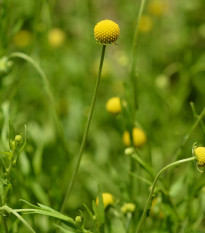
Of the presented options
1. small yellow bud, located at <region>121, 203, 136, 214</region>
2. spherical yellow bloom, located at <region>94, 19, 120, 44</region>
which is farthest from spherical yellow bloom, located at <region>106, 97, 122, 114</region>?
spherical yellow bloom, located at <region>94, 19, 120, 44</region>

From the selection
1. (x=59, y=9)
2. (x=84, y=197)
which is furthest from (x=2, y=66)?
(x=59, y=9)

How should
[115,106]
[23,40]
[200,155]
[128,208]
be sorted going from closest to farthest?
1. [200,155]
2. [128,208]
3. [115,106]
4. [23,40]

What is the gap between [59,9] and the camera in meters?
3.38

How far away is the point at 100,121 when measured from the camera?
7.87 ft

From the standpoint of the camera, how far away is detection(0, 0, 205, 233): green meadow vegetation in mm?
1355

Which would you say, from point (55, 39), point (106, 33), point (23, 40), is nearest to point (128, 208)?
point (106, 33)

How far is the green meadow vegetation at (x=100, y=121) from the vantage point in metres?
1.36

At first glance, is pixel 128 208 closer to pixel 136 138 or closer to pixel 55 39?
pixel 136 138

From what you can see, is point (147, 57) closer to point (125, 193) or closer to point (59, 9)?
point (59, 9)

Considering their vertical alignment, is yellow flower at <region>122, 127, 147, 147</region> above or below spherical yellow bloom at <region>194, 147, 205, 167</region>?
below

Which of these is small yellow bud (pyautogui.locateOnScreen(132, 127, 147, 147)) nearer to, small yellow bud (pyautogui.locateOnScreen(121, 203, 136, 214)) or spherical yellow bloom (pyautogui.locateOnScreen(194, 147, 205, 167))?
small yellow bud (pyautogui.locateOnScreen(121, 203, 136, 214))

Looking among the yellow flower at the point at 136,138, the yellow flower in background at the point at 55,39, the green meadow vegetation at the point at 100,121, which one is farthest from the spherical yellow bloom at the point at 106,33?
the yellow flower in background at the point at 55,39

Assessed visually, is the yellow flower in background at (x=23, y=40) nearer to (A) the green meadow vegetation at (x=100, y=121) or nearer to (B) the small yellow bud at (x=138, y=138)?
(A) the green meadow vegetation at (x=100, y=121)

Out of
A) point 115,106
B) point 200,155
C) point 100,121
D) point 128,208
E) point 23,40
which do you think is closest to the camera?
point 200,155
